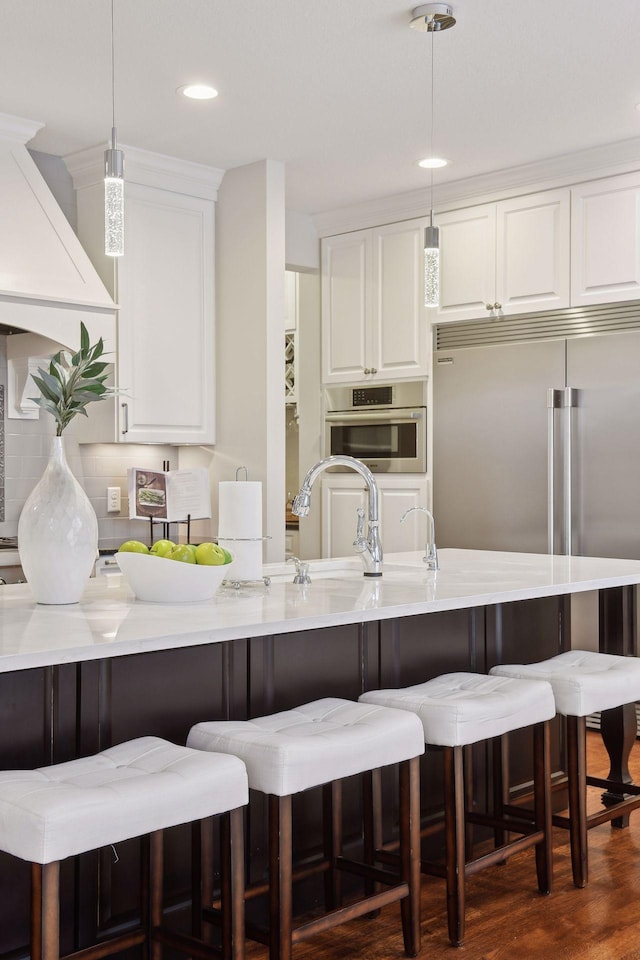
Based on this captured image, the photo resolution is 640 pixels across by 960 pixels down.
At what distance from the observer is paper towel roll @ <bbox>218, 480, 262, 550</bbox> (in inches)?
115

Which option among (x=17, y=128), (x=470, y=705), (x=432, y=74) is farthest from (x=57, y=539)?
(x=17, y=128)

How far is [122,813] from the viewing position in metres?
1.77

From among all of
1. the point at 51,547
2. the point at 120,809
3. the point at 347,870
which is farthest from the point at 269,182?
the point at 120,809

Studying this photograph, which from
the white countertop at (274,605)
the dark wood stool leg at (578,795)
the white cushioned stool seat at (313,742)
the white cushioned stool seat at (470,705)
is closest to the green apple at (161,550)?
the white countertop at (274,605)

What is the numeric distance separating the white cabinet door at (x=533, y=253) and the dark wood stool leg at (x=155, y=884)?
3.21m

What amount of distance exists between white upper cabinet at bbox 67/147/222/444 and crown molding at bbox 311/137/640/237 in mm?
905

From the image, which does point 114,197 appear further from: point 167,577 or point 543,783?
point 543,783

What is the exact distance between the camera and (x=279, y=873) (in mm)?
2072

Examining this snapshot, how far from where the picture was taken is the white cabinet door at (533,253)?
4602 millimetres

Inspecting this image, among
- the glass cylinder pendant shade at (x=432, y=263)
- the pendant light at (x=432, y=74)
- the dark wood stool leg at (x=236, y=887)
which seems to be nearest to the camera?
the dark wood stool leg at (x=236, y=887)

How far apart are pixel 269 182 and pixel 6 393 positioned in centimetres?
150

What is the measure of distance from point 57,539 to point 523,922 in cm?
153

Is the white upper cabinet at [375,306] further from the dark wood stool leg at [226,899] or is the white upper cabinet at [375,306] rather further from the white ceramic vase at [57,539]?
the dark wood stool leg at [226,899]

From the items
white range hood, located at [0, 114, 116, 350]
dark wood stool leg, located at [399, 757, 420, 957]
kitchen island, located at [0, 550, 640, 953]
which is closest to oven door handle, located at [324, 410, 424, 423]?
white range hood, located at [0, 114, 116, 350]
